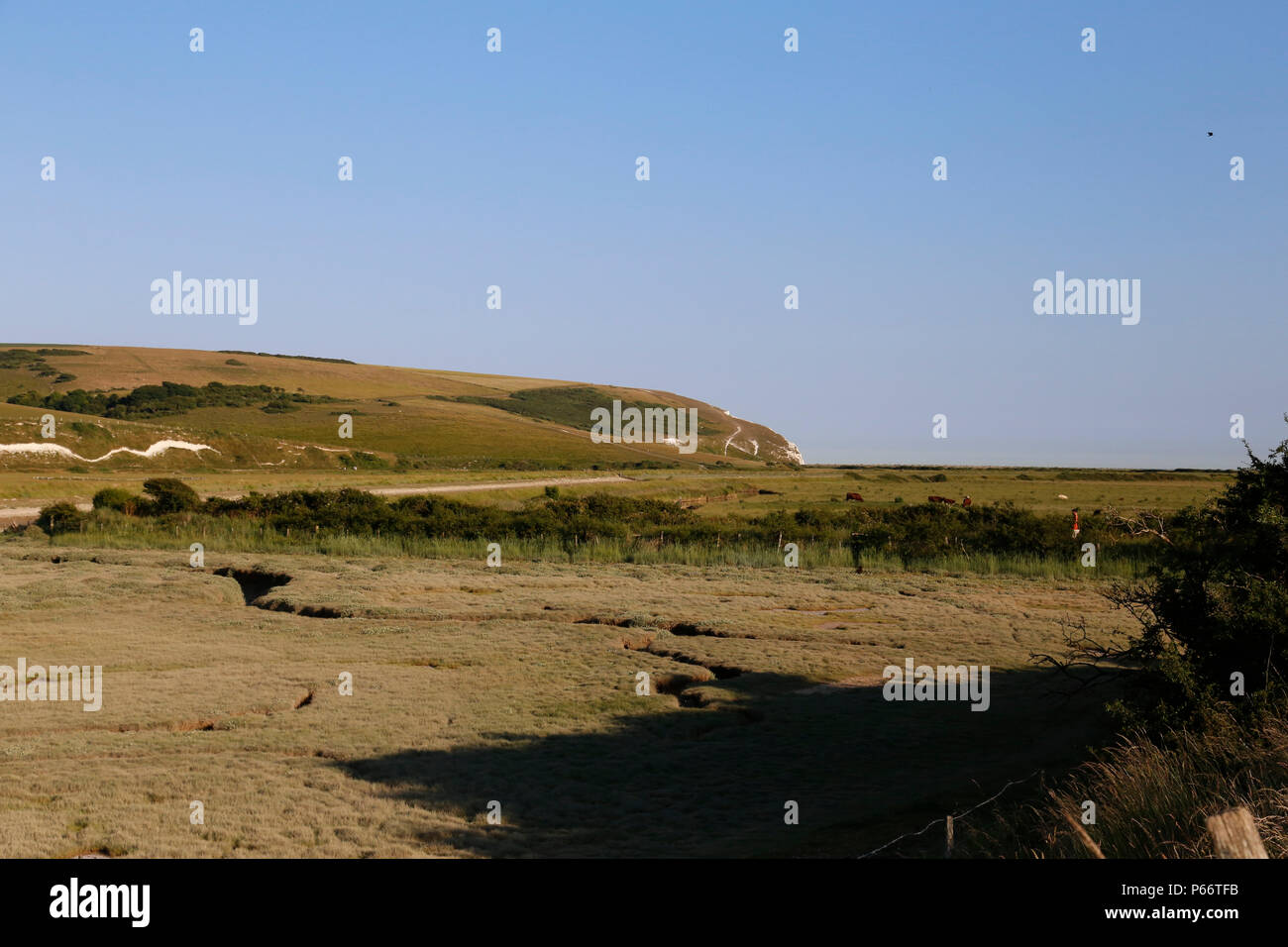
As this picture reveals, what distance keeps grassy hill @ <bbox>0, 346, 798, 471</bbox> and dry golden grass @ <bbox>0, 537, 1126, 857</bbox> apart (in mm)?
52412

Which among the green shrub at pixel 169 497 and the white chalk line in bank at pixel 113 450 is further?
the white chalk line in bank at pixel 113 450

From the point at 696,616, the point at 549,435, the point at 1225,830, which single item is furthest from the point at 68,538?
the point at 549,435

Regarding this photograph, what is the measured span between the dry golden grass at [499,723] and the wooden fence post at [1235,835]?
11.3 feet

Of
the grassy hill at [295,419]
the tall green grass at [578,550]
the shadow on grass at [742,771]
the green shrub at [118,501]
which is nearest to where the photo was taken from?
the shadow on grass at [742,771]

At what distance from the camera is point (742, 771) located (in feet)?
28.9

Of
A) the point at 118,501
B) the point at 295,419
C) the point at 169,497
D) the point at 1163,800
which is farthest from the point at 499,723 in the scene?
the point at 295,419

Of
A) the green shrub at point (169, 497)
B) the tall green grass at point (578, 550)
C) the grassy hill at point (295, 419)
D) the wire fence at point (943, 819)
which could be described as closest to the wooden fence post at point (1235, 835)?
the wire fence at point (943, 819)

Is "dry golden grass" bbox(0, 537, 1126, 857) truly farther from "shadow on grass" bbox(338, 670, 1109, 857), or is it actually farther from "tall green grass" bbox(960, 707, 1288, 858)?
"tall green grass" bbox(960, 707, 1288, 858)

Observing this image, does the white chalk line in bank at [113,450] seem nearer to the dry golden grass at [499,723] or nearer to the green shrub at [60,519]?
the green shrub at [60,519]

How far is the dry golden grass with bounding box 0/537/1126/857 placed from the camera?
722 cm

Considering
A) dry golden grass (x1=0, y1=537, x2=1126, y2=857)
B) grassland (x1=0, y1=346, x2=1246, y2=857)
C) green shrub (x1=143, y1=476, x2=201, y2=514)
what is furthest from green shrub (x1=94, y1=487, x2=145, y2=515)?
dry golden grass (x1=0, y1=537, x2=1126, y2=857)

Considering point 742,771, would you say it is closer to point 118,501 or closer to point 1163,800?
point 1163,800

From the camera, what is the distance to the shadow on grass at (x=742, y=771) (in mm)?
7141
